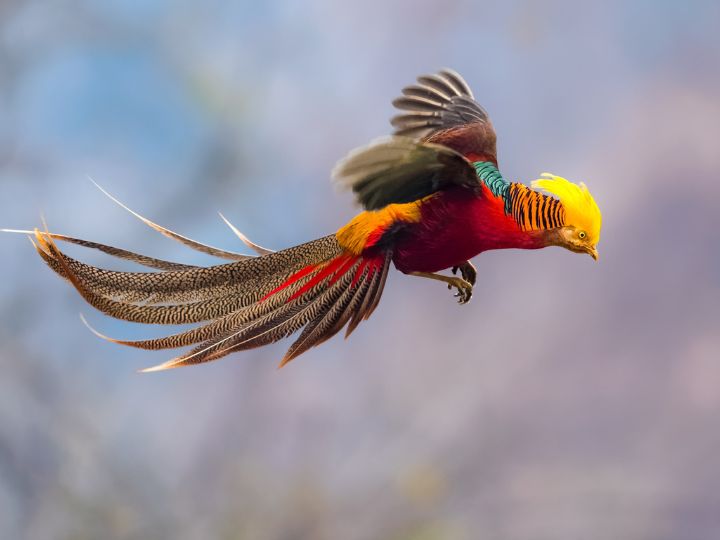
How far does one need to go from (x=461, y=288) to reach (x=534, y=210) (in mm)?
677

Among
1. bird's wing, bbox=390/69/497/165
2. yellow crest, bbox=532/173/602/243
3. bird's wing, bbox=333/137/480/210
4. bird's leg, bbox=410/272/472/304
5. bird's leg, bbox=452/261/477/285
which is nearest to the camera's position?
bird's wing, bbox=333/137/480/210

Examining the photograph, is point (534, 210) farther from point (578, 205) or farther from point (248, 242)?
point (248, 242)

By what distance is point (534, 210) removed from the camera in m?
3.94

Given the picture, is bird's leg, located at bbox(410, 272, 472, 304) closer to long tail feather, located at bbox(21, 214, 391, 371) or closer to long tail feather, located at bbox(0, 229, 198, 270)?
long tail feather, located at bbox(21, 214, 391, 371)

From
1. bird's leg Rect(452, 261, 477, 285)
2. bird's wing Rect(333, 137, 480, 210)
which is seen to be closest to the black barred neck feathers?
bird's wing Rect(333, 137, 480, 210)

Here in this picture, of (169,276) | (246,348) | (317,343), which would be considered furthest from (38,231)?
(317,343)

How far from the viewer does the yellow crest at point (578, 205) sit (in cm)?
390

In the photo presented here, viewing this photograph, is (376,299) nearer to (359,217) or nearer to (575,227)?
(359,217)

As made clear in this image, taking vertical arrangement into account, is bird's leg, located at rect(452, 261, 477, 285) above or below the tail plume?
above

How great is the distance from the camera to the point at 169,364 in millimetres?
3992

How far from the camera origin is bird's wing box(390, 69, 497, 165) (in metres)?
4.46

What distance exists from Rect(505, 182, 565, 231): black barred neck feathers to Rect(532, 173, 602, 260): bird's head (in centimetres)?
2

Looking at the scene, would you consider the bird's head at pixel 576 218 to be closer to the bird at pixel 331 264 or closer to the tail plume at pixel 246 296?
the bird at pixel 331 264

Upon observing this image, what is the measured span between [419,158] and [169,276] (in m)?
1.20
